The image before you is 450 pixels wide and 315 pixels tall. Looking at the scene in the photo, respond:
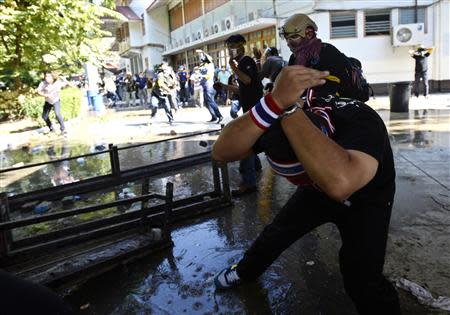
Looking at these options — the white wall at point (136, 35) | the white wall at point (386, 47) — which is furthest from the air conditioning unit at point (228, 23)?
the white wall at point (136, 35)

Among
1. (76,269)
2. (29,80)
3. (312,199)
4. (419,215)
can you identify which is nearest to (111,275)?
(76,269)

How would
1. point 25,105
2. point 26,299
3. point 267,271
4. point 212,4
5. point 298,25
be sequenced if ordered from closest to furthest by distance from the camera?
1. point 26,299
2. point 298,25
3. point 267,271
4. point 25,105
5. point 212,4

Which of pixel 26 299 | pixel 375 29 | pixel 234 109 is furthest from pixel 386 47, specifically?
pixel 26 299

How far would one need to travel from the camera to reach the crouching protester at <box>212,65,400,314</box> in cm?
156

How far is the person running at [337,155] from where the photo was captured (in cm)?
156

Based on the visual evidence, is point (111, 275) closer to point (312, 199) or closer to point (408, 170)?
point (312, 199)

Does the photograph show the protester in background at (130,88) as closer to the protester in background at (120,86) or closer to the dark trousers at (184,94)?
the protester in background at (120,86)

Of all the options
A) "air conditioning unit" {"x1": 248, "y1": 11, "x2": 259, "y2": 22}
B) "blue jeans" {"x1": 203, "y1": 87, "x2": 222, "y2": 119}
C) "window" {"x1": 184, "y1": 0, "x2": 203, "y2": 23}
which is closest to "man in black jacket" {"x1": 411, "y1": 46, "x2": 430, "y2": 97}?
"air conditioning unit" {"x1": 248, "y1": 11, "x2": 259, "y2": 22}

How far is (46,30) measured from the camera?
1099cm

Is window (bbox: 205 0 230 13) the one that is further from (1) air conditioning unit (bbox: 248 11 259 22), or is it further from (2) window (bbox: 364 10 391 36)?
(2) window (bbox: 364 10 391 36)

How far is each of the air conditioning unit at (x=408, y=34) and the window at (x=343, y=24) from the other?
1.68m

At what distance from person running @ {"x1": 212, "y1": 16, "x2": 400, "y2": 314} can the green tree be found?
396 inches

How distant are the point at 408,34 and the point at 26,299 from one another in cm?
1903

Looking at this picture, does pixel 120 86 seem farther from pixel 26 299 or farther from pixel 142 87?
pixel 26 299
